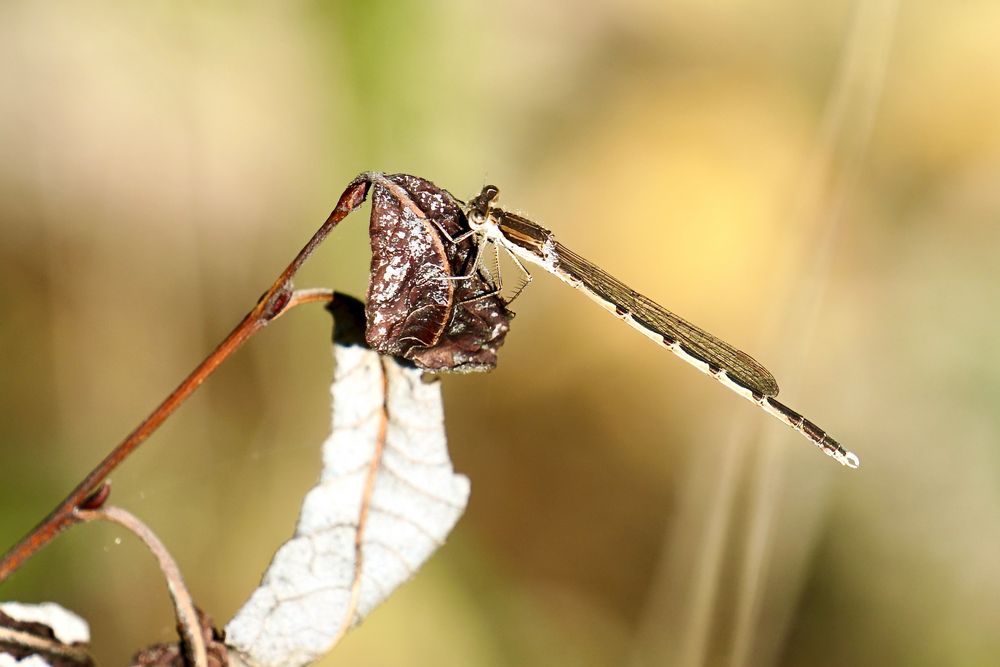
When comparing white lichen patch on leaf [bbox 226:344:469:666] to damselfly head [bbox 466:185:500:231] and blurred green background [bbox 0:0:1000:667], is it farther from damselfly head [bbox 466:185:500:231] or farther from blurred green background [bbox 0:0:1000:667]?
blurred green background [bbox 0:0:1000:667]

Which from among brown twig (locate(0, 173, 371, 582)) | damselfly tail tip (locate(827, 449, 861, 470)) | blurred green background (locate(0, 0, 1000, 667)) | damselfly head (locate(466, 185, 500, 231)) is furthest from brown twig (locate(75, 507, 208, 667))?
damselfly tail tip (locate(827, 449, 861, 470))

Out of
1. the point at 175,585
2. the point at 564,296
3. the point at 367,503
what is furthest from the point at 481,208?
the point at 564,296

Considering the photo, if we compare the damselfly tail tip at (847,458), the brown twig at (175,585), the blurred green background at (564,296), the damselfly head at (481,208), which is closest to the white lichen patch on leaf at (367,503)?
the brown twig at (175,585)

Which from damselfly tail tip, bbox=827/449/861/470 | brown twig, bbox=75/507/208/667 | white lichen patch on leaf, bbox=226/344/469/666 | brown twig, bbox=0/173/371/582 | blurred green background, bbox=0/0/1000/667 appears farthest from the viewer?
blurred green background, bbox=0/0/1000/667

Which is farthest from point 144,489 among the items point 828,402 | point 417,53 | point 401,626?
point 828,402

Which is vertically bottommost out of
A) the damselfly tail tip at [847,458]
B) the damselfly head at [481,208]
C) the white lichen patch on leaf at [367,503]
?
the white lichen patch on leaf at [367,503]

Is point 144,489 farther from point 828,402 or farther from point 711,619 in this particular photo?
point 828,402

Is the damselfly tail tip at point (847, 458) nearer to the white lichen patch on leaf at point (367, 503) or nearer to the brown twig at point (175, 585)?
the white lichen patch on leaf at point (367, 503)
